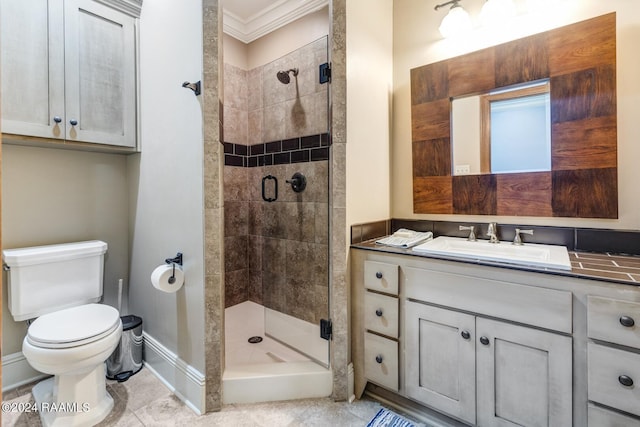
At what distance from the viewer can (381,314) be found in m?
1.79

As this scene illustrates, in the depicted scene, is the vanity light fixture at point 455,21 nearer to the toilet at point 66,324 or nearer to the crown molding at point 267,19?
the crown molding at point 267,19

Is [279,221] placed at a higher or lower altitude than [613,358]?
higher

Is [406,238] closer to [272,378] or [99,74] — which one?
[272,378]

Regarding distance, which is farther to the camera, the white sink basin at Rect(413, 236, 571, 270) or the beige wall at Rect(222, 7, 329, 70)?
the beige wall at Rect(222, 7, 329, 70)

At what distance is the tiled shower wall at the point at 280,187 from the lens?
7.77ft

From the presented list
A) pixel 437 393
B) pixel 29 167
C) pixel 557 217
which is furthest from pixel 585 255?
pixel 29 167

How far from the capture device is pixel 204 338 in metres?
1.76

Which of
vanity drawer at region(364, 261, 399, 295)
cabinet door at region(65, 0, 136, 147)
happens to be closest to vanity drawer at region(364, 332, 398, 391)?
vanity drawer at region(364, 261, 399, 295)

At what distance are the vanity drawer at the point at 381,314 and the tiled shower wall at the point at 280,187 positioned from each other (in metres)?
0.50

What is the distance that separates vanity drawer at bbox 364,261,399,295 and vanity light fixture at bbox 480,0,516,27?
148 cm

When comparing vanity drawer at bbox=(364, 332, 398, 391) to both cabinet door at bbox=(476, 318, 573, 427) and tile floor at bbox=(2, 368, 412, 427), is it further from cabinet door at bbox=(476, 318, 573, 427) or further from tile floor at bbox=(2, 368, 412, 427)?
cabinet door at bbox=(476, 318, 573, 427)

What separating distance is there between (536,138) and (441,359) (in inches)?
50.1

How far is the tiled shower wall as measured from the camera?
7.77 ft

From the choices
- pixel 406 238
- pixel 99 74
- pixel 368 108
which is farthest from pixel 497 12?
pixel 99 74
